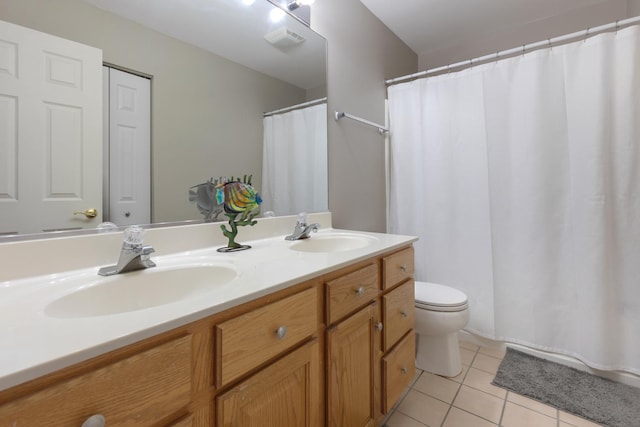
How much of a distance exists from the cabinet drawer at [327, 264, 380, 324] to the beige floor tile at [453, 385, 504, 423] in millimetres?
827

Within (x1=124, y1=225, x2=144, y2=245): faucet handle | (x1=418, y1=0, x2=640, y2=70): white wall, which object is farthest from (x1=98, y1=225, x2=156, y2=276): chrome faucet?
(x1=418, y1=0, x2=640, y2=70): white wall

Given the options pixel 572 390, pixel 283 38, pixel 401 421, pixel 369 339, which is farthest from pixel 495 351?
pixel 283 38

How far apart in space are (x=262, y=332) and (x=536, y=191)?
1.73 meters

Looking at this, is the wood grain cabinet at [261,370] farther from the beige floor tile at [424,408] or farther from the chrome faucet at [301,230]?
the chrome faucet at [301,230]

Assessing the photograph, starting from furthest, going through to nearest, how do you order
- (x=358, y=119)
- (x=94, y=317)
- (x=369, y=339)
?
1. (x=358, y=119)
2. (x=369, y=339)
3. (x=94, y=317)

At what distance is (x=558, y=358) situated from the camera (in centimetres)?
170

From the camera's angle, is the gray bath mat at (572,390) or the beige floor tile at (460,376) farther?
the beige floor tile at (460,376)

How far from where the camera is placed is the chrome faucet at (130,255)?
2.59ft

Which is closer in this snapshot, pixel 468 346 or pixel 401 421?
pixel 401 421

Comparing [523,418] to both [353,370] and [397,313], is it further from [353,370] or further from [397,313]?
[353,370]

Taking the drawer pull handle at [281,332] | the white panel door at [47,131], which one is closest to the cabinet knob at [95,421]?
the drawer pull handle at [281,332]

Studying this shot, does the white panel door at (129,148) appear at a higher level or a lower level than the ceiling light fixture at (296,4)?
lower

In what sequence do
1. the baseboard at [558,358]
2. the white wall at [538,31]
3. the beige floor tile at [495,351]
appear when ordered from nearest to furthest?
the baseboard at [558,358]
the beige floor tile at [495,351]
the white wall at [538,31]

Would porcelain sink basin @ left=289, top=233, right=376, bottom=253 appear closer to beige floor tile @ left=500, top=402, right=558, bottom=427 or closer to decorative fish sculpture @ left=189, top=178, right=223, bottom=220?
decorative fish sculpture @ left=189, top=178, right=223, bottom=220
